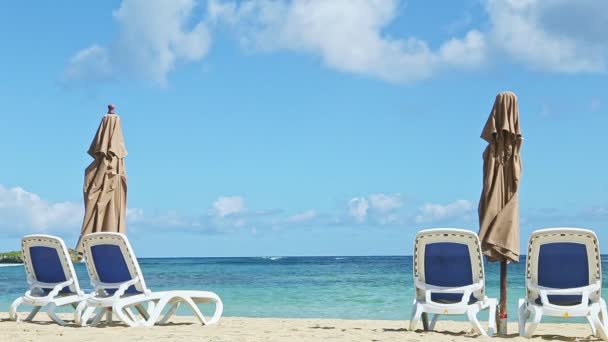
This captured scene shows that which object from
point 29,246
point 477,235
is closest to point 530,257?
point 477,235

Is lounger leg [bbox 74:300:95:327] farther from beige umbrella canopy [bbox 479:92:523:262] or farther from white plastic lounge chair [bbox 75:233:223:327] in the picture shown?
beige umbrella canopy [bbox 479:92:523:262]

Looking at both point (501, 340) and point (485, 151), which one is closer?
point (501, 340)

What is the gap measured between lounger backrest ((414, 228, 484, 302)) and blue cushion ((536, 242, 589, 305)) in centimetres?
55

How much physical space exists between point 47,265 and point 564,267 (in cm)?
512

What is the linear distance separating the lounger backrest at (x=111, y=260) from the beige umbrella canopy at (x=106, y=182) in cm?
105

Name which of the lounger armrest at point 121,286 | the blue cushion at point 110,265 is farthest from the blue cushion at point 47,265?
the lounger armrest at point 121,286

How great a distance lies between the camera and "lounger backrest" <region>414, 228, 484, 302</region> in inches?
311

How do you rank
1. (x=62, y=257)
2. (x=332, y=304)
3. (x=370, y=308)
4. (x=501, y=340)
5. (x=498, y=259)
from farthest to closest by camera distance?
(x=332, y=304)
(x=370, y=308)
(x=62, y=257)
(x=498, y=259)
(x=501, y=340)

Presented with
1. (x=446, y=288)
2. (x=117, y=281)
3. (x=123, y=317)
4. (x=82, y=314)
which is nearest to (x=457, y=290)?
(x=446, y=288)

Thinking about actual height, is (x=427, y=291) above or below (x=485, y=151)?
below

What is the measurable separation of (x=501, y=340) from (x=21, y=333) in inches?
170

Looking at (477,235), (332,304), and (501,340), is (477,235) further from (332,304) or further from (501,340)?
(332,304)

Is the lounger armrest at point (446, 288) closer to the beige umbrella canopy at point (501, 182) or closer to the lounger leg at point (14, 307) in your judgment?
the beige umbrella canopy at point (501, 182)

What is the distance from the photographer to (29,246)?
30.4ft
